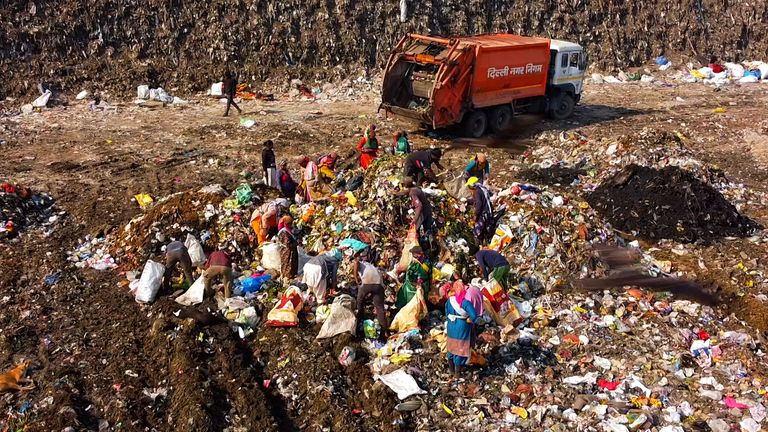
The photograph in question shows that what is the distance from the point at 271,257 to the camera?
29.5 feet

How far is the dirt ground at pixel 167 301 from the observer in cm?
651

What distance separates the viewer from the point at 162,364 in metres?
7.12

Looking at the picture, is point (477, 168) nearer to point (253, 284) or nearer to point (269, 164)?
point (269, 164)

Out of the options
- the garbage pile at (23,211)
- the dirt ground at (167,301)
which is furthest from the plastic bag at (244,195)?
the garbage pile at (23,211)

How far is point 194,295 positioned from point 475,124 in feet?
28.8

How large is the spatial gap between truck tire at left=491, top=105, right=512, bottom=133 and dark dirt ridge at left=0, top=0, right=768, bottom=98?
6.08 meters

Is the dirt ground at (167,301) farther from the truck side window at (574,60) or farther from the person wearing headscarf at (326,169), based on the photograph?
the person wearing headscarf at (326,169)

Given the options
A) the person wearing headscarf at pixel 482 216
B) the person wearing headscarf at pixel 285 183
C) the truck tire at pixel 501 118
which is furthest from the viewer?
the truck tire at pixel 501 118

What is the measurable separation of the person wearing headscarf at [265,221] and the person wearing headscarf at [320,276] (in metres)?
1.44

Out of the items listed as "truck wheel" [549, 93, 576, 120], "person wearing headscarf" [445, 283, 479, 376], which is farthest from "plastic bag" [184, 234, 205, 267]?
"truck wheel" [549, 93, 576, 120]

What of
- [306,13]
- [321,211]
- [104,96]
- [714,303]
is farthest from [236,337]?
[306,13]

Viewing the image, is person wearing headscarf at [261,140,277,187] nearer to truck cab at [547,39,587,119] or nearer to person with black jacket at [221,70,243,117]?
person with black jacket at [221,70,243,117]

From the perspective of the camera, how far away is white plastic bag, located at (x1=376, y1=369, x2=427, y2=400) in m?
6.68

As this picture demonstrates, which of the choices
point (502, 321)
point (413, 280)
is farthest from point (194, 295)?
point (502, 321)
